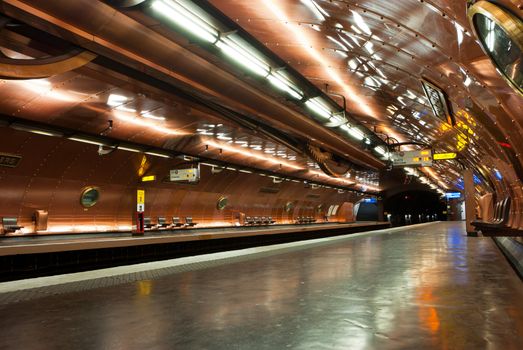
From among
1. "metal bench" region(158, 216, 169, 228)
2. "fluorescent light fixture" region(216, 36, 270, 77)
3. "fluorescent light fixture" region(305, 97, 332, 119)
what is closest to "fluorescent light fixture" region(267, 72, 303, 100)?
"fluorescent light fixture" region(216, 36, 270, 77)

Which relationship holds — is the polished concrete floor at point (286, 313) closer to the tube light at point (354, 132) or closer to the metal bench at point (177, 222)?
the tube light at point (354, 132)

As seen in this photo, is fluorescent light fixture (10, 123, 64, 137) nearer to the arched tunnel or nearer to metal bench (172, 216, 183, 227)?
the arched tunnel

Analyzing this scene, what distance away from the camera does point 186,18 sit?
575cm

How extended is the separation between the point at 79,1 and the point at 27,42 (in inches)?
131

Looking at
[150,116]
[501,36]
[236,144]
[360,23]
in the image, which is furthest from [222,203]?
[501,36]

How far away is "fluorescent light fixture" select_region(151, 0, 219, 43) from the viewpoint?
212 inches

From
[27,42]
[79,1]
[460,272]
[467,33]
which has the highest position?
[27,42]

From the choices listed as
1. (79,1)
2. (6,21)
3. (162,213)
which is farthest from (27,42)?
(162,213)

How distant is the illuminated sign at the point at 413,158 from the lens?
17.2m

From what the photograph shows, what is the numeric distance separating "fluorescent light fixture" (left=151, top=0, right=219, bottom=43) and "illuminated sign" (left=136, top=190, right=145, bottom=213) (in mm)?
13503

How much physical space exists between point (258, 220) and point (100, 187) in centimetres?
1451

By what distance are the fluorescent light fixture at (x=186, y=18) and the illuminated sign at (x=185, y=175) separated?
40.5 feet

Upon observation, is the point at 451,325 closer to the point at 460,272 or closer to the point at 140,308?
the point at 140,308

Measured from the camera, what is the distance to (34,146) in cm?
1331
